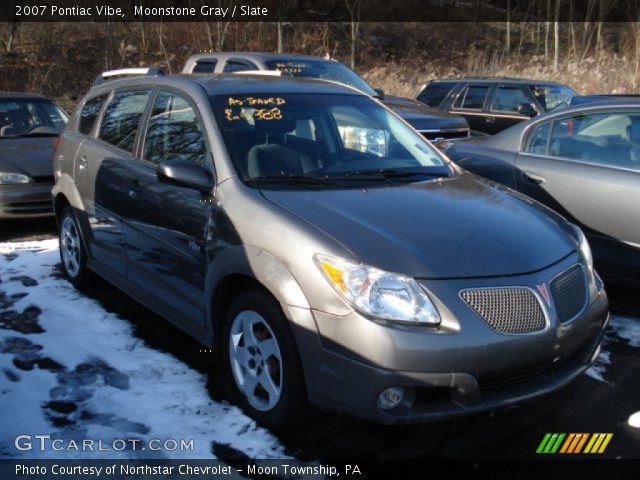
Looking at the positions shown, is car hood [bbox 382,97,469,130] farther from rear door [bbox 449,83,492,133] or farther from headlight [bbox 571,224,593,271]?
headlight [bbox 571,224,593,271]

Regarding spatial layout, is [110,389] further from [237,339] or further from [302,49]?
[302,49]

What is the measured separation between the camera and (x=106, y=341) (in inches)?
173

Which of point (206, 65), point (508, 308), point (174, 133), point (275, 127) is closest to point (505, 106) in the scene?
point (206, 65)

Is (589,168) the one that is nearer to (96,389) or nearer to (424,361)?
(424,361)

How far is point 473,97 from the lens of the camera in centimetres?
1239

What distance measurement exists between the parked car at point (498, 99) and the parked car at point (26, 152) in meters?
7.08

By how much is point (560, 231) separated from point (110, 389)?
265cm

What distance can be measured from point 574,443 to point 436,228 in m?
1.25

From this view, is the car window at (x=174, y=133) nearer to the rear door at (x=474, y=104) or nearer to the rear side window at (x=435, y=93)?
the rear door at (x=474, y=104)

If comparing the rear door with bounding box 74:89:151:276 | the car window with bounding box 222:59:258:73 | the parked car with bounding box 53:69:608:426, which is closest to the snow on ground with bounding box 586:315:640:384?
the parked car with bounding box 53:69:608:426

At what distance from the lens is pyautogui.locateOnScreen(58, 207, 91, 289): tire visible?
5.36 meters

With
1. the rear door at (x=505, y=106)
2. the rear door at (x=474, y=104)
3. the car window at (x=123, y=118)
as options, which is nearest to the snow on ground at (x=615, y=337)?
the car window at (x=123, y=118)

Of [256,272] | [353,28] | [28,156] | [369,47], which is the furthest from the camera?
[369,47]

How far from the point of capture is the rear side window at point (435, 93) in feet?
42.2
